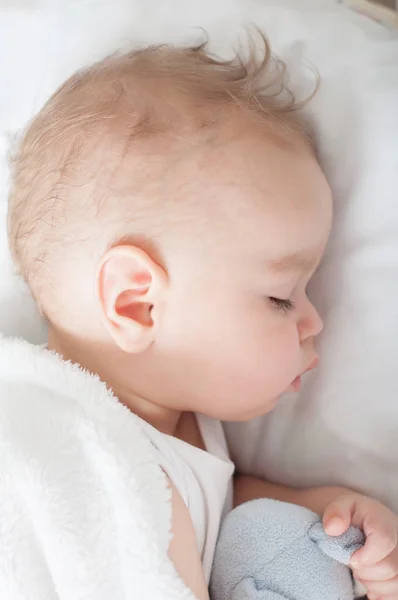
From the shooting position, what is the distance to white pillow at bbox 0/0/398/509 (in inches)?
39.2

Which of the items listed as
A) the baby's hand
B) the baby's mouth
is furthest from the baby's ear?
the baby's hand

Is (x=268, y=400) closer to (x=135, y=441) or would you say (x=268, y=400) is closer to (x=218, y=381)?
(x=218, y=381)

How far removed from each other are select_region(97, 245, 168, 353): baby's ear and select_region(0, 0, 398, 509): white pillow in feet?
0.87

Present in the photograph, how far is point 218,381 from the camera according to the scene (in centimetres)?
96

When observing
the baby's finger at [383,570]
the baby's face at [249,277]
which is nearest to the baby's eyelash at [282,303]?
the baby's face at [249,277]

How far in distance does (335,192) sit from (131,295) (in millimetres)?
326

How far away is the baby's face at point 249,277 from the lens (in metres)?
0.89

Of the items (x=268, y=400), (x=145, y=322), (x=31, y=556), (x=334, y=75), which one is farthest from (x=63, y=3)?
(x=31, y=556)

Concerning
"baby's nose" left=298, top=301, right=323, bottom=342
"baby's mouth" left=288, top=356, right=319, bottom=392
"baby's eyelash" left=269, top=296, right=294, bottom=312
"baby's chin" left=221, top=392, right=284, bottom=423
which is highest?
"baby's eyelash" left=269, top=296, right=294, bottom=312

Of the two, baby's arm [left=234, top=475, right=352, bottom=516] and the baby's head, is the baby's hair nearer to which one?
the baby's head

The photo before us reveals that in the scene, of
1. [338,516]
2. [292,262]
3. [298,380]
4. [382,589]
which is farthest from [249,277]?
[382,589]

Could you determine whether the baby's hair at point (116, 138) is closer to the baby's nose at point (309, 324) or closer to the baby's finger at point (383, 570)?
the baby's nose at point (309, 324)

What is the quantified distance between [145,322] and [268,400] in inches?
8.0

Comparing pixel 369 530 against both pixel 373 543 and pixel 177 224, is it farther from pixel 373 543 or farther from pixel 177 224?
pixel 177 224
